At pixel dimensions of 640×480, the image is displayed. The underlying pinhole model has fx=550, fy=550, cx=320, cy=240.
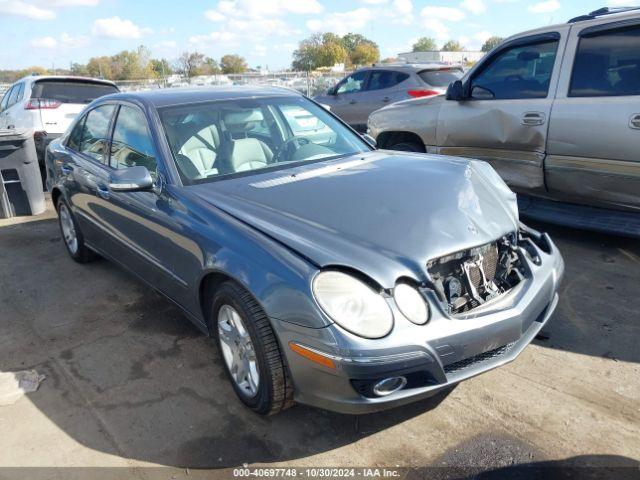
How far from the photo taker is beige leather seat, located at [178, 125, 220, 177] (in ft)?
11.3

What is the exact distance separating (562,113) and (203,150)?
3.06m

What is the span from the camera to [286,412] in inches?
115

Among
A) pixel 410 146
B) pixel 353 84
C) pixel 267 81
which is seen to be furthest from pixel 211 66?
pixel 410 146

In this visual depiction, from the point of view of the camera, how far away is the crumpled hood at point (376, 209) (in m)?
2.52

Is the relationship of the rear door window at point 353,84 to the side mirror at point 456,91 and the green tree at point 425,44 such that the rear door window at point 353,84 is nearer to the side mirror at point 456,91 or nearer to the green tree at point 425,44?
the side mirror at point 456,91

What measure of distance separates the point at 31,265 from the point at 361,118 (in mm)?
7419

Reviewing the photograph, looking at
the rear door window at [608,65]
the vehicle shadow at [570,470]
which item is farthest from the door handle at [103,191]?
the rear door window at [608,65]

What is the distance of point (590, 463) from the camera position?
243 cm

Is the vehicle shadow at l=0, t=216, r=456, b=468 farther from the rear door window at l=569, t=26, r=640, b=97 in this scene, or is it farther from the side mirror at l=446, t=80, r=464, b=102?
the side mirror at l=446, t=80, r=464, b=102

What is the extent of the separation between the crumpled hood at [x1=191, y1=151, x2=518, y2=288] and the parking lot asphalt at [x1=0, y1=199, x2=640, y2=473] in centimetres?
85

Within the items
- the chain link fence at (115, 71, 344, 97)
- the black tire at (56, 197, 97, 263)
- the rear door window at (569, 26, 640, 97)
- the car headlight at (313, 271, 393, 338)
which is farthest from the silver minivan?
the chain link fence at (115, 71, 344, 97)

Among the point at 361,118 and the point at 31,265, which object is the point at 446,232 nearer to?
the point at 31,265

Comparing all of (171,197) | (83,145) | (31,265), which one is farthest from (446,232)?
(31,265)

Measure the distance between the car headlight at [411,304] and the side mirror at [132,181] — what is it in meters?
1.75
